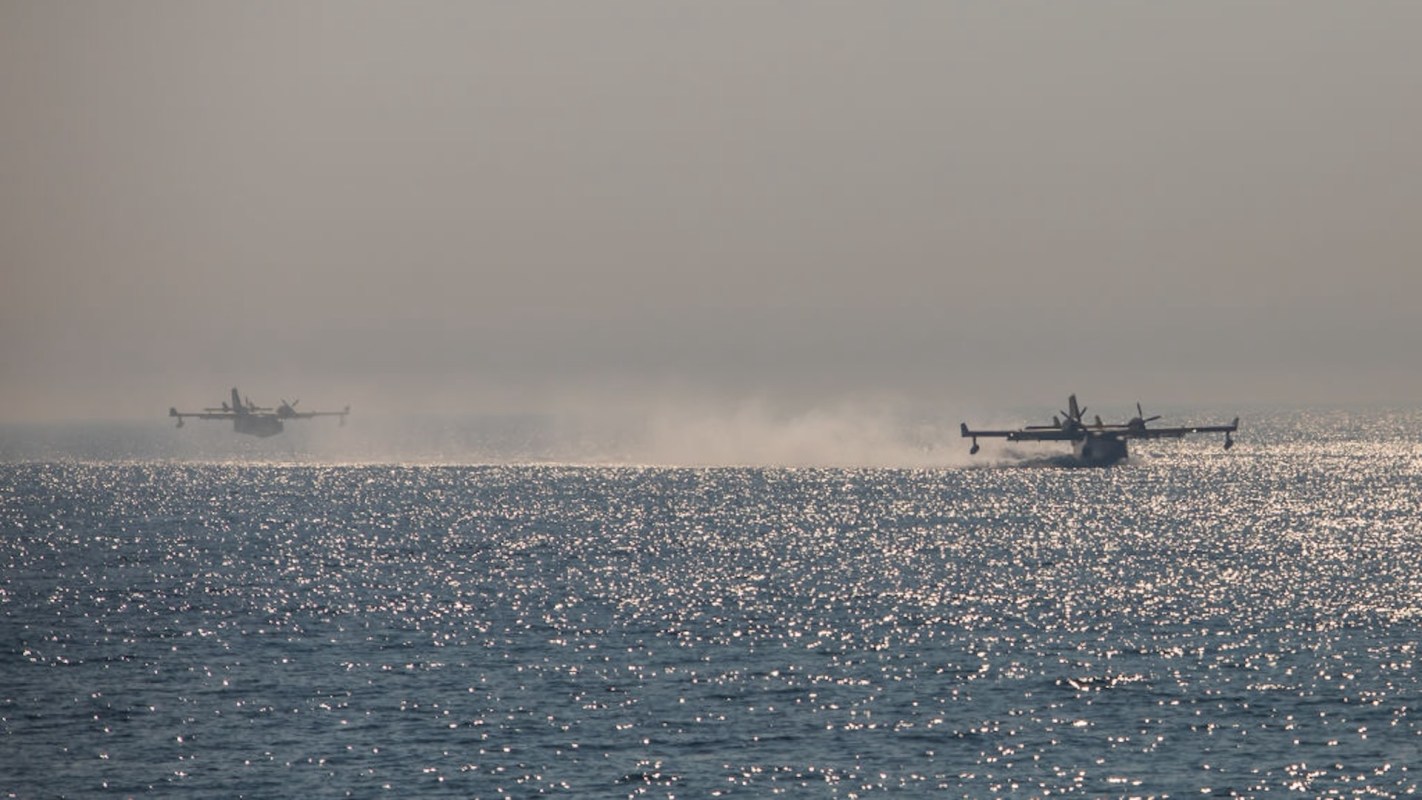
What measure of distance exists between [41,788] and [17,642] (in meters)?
37.7

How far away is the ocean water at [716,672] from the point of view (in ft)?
211

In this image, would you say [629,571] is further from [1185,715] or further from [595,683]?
[1185,715]

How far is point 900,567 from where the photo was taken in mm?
140000

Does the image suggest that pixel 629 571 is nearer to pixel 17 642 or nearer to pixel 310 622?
pixel 310 622

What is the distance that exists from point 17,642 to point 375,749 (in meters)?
39.6

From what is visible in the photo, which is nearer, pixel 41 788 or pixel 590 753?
pixel 41 788

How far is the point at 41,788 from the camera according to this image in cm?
6281

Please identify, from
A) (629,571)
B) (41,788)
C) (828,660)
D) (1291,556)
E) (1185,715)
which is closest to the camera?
(41,788)

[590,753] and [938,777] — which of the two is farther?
[590,753]

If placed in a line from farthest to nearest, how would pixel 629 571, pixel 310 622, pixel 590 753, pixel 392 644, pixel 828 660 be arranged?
pixel 629 571 < pixel 310 622 < pixel 392 644 < pixel 828 660 < pixel 590 753

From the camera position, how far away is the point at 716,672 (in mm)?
85812

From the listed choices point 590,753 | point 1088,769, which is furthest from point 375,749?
point 1088,769

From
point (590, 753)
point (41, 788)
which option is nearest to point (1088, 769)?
point (590, 753)

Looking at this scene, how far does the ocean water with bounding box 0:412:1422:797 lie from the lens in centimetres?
6444
